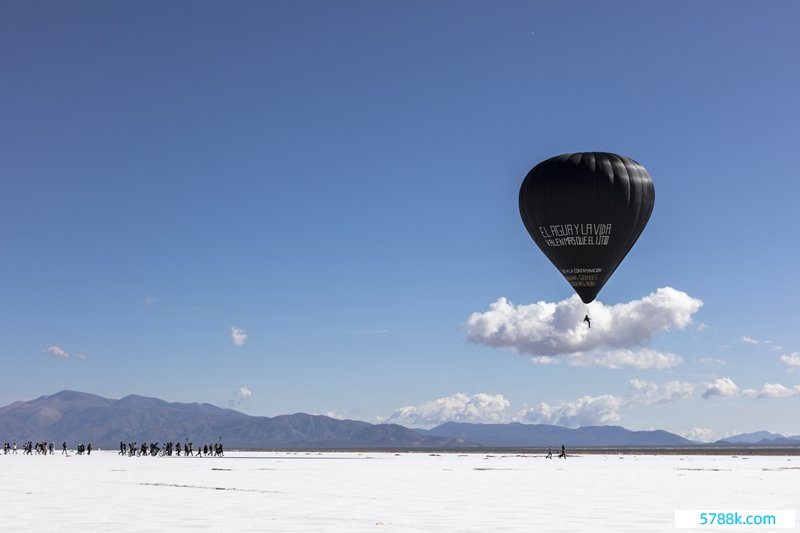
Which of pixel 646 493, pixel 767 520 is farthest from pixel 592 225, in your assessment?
pixel 767 520

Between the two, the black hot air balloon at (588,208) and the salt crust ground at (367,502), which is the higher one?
the black hot air balloon at (588,208)

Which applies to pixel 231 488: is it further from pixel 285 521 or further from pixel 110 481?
pixel 285 521

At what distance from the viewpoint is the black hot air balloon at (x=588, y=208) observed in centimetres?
4588

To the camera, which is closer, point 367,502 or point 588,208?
point 367,502

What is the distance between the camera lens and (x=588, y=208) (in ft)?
151

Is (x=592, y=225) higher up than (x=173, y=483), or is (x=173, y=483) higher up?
(x=592, y=225)

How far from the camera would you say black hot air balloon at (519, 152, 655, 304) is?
1806 inches

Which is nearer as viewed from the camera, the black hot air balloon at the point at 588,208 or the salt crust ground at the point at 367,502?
the salt crust ground at the point at 367,502

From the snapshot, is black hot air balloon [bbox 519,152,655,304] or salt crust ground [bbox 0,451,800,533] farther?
black hot air balloon [bbox 519,152,655,304]

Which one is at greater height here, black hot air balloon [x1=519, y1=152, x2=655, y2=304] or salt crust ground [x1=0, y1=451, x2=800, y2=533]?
black hot air balloon [x1=519, y1=152, x2=655, y2=304]

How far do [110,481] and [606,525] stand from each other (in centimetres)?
2604

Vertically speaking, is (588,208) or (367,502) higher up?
(588,208)

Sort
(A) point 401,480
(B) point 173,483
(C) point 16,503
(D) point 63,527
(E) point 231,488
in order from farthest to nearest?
(A) point 401,480 < (B) point 173,483 < (E) point 231,488 < (C) point 16,503 < (D) point 63,527

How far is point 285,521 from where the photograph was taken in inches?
891
